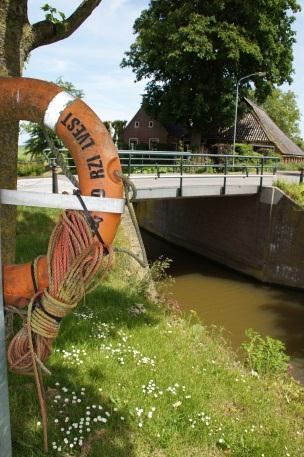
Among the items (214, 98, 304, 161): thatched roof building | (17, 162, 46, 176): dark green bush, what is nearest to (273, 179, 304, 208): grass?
(17, 162, 46, 176): dark green bush

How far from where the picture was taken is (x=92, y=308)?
Result: 5.43m

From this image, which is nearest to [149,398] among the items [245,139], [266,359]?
[266,359]

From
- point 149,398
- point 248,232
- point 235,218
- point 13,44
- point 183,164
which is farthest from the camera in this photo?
point 235,218

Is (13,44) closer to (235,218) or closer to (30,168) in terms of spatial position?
(235,218)

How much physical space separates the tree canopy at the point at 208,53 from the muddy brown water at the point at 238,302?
12.4m

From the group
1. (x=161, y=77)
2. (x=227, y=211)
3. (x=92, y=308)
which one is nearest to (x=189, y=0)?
(x=161, y=77)

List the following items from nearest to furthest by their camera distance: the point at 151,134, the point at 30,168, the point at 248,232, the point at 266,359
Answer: the point at 266,359 < the point at 248,232 < the point at 30,168 < the point at 151,134

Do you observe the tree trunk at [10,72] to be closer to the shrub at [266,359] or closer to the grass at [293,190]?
the shrub at [266,359]

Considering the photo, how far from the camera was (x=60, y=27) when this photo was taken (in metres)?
3.98

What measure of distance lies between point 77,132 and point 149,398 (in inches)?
101

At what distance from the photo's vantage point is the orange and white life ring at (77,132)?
2.15 m

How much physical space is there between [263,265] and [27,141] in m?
18.4

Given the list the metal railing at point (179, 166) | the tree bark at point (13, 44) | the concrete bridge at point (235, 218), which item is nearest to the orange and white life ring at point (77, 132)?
the tree bark at point (13, 44)

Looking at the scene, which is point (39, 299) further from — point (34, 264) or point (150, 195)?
point (150, 195)
